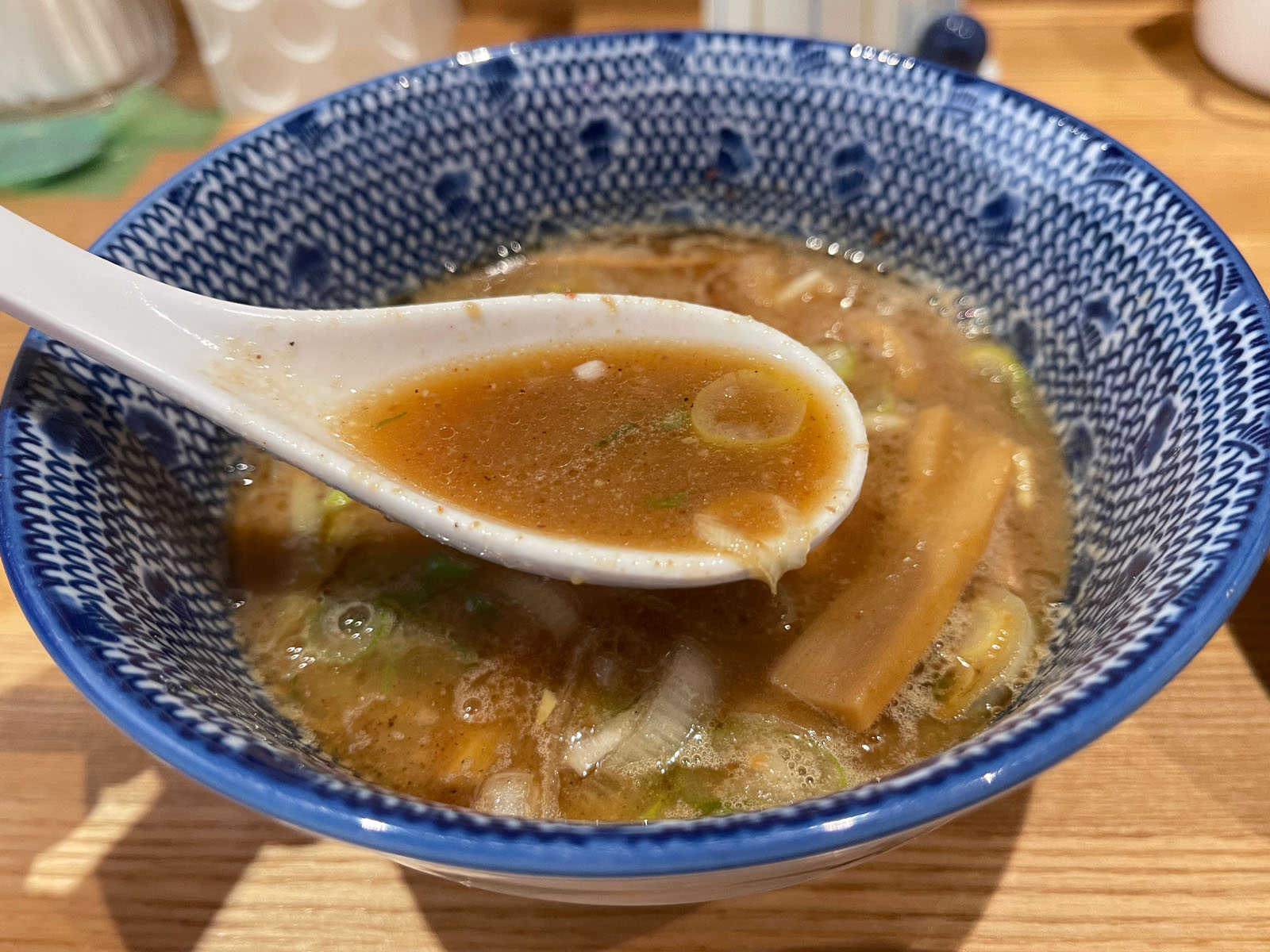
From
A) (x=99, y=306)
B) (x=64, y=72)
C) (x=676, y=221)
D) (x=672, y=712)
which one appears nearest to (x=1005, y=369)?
(x=676, y=221)

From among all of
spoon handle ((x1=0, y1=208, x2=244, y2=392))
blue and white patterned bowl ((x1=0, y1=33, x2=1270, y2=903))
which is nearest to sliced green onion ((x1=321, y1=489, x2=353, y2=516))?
blue and white patterned bowl ((x1=0, y1=33, x2=1270, y2=903))

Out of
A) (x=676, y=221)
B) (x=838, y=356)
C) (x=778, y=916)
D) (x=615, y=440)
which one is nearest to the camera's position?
(x=778, y=916)

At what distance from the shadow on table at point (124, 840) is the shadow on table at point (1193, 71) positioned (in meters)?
2.09

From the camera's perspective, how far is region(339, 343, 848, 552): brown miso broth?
91cm

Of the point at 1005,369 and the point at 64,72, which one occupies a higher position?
the point at 64,72

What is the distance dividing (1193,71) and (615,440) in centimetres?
172

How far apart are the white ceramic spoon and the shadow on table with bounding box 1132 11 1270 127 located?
135 cm

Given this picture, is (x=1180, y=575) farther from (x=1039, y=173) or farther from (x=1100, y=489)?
(x=1039, y=173)

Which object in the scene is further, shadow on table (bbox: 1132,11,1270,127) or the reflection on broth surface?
shadow on table (bbox: 1132,11,1270,127)

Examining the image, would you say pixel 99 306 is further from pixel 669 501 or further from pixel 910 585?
pixel 910 585

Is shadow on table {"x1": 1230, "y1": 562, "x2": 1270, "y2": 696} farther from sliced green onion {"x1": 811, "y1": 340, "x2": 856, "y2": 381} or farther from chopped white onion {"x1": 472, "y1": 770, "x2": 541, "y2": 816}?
chopped white onion {"x1": 472, "y1": 770, "x2": 541, "y2": 816}

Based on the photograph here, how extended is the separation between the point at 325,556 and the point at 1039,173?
3.40ft

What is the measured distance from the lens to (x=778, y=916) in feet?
2.71

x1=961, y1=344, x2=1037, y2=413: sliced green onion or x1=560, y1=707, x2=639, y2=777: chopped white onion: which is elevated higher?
x1=961, y1=344, x2=1037, y2=413: sliced green onion
